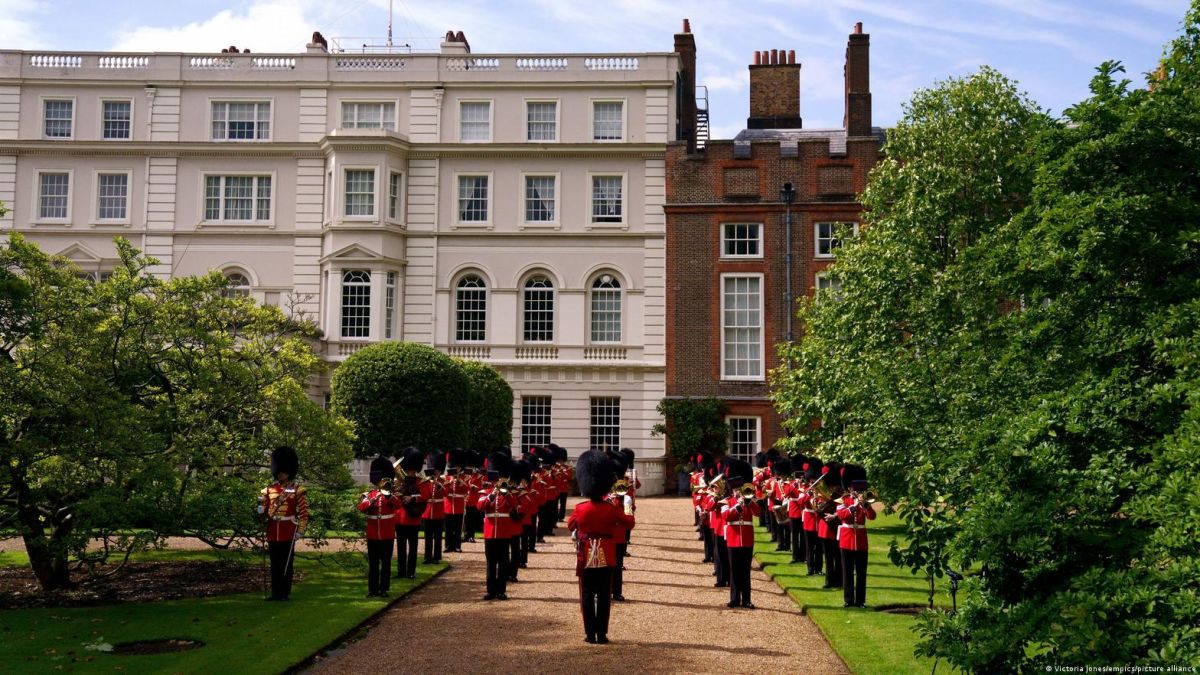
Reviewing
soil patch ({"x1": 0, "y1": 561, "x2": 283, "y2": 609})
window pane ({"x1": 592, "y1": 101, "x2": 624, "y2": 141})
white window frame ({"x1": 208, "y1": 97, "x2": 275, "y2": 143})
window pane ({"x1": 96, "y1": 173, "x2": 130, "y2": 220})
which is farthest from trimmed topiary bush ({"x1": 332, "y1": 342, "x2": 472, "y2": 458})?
window pane ({"x1": 96, "y1": 173, "x2": 130, "y2": 220})

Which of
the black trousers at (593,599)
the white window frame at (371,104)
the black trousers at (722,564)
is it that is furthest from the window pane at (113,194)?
the black trousers at (593,599)

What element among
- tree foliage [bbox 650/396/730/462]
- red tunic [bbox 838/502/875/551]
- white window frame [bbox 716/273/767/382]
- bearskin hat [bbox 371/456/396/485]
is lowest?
red tunic [bbox 838/502/875/551]

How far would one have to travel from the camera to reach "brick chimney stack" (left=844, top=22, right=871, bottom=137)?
40.2 m

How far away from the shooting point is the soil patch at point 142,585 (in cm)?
1409

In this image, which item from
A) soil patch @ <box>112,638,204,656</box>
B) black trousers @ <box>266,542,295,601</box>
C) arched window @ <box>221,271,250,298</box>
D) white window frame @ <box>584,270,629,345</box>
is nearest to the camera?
soil patch @ <box>112,638,204,656</box>

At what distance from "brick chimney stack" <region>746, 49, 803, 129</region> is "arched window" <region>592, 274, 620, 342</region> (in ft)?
33.7

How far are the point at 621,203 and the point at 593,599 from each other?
29.9 meters

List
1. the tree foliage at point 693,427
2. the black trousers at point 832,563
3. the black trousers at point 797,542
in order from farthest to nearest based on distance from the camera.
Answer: the tree foliage at point 693,427
the black trousers at point 797,542
the black trousers at point 832,563

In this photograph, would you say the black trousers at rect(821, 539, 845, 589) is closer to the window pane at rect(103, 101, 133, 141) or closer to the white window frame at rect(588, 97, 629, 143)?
the white window frame at rect(588, 97, 629, 143)

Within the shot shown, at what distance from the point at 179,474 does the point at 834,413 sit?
44.5ft

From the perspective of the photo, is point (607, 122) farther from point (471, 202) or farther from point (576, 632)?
point (576, 632)

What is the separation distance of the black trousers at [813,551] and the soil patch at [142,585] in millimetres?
8013

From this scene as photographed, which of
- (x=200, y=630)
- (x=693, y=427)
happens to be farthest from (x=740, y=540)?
(x=693, y=427)

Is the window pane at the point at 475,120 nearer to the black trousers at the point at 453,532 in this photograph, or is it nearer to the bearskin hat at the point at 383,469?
the black trousers at the point at 453,532
